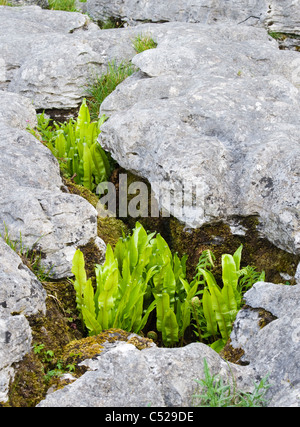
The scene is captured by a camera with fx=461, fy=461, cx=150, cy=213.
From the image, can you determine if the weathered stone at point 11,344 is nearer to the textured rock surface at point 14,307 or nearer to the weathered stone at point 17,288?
the textured rock surface at point 14,307

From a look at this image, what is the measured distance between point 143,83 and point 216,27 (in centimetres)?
218

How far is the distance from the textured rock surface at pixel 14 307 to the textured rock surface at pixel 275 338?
1379 mm

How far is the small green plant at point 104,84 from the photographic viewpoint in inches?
262

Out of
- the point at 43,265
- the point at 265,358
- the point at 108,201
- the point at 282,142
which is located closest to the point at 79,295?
the point at 43,265

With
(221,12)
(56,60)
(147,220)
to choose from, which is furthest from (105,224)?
(221,12)

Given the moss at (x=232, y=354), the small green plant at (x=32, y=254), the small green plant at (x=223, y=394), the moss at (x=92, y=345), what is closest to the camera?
the small green plant at (x=223, y=394)

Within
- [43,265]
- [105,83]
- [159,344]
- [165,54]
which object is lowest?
[159,344]

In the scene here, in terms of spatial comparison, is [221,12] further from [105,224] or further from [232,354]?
[232,354]

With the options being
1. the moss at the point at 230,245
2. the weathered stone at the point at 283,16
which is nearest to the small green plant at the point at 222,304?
the moss at the point at 230,245

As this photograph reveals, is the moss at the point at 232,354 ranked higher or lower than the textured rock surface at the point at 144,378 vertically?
lower

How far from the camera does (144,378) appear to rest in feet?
8.38

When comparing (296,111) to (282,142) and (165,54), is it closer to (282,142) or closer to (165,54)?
(282,142)
